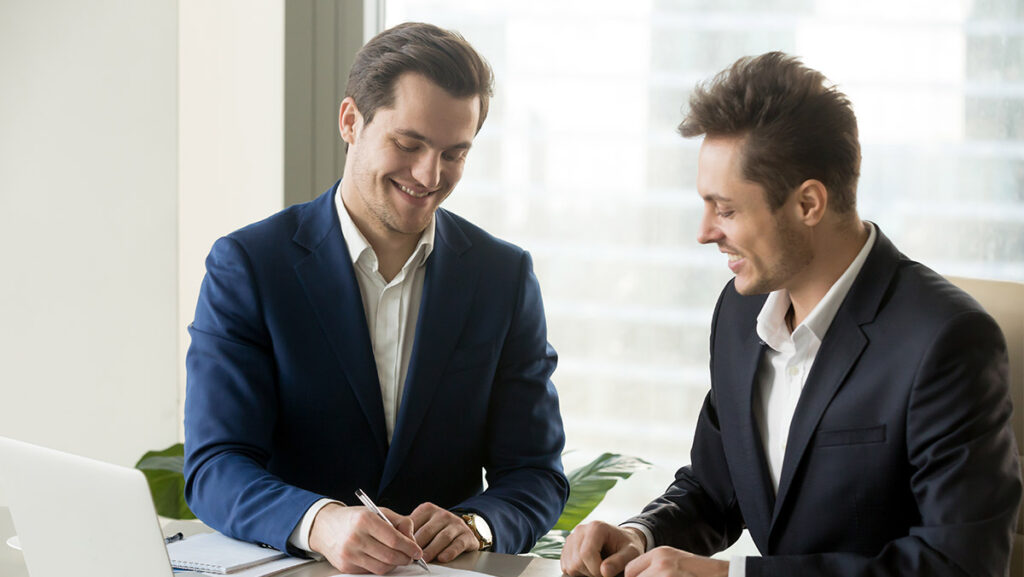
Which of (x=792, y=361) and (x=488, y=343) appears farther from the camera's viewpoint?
(x=488, y=343)

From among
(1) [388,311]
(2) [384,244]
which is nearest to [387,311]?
(1) [388,311]

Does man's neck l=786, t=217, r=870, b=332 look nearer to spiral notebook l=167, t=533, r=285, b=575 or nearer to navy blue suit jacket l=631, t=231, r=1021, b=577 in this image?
navy blue suit jacket l=631, t=231, r=1021, b=577

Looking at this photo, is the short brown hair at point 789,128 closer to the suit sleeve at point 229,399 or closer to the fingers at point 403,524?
the fingers at point 403,524

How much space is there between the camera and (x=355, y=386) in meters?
1.82

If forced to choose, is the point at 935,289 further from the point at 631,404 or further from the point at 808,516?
the point at 631,404

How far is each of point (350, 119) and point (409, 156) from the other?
6.5 inches

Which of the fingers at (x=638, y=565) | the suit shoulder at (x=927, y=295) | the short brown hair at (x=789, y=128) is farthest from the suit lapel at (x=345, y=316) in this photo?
the suit shoulder at (x=927, y=295)

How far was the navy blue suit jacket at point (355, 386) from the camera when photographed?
5.80ft

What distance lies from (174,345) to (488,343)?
1.49 metres

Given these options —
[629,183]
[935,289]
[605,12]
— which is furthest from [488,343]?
[605,12]

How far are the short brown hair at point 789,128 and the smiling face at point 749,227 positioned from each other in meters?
0.02

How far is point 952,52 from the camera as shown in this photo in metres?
2.70

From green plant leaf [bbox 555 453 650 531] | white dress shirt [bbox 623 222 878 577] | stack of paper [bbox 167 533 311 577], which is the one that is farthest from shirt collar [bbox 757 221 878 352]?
green plant leaf [bbox 555 453 650 531]

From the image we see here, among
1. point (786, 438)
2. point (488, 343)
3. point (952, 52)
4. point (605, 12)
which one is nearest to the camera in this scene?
point (786, 438)
